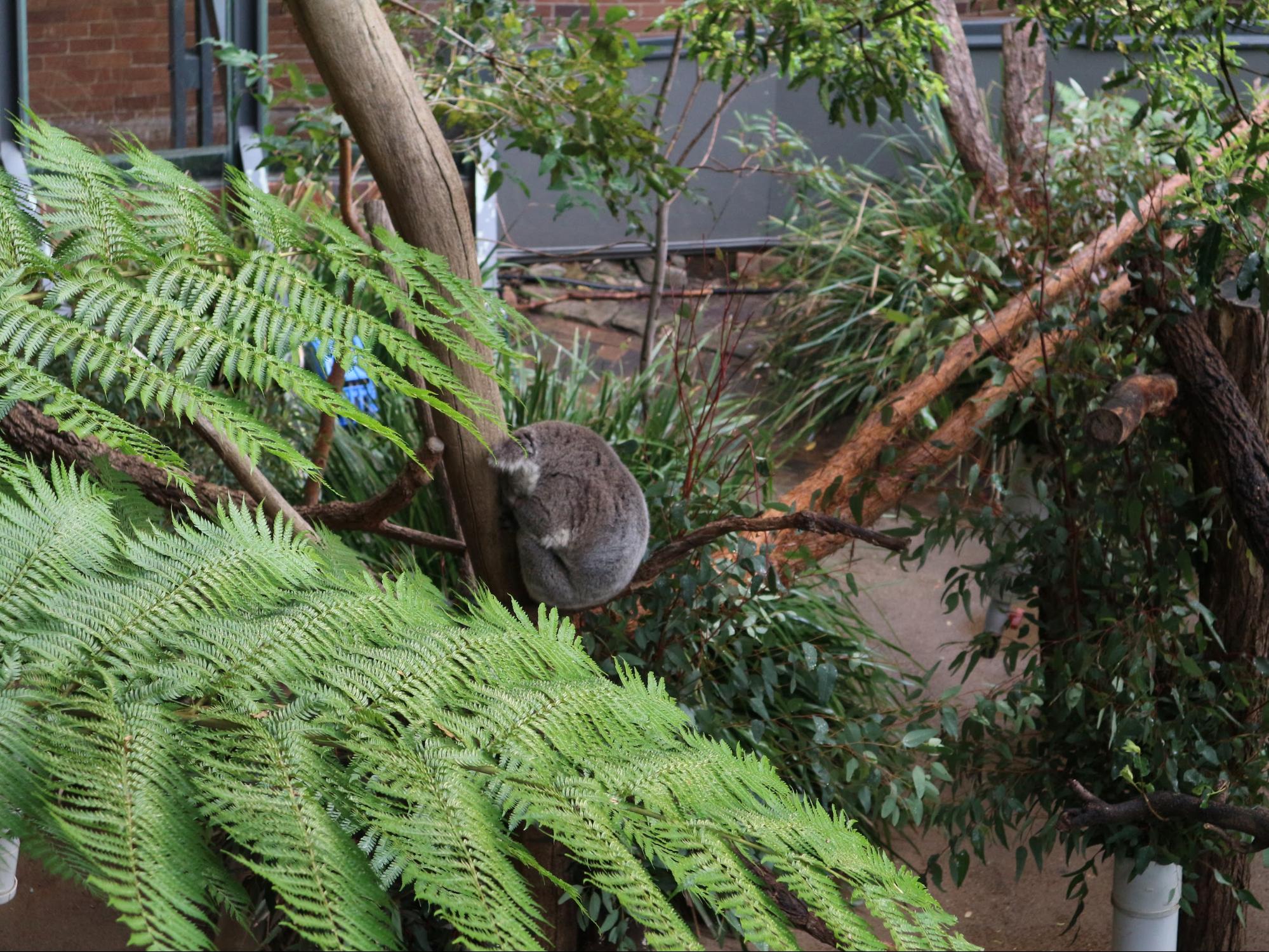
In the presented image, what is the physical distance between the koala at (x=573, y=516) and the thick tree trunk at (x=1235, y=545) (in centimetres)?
132

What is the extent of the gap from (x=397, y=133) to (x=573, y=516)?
1016mm

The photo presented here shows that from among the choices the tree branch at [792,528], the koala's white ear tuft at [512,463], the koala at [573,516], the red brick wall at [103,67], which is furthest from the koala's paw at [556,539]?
the red brick wall at [103,67]

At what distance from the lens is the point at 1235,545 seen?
Result: 2.58 meters

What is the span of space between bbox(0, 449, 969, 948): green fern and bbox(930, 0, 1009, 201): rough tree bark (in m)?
4.54

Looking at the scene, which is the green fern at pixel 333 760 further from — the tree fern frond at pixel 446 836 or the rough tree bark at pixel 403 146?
the rough tree bark at pixel 403 146

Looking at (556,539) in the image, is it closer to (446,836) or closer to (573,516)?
(573,516)

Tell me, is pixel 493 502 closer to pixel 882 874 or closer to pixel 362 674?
pixel 362 674

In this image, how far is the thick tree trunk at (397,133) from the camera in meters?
1.56

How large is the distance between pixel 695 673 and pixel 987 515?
32.4 inches

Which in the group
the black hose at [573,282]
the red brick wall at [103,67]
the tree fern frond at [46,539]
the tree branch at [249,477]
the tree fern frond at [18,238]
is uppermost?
the red brick wall at [103,67]

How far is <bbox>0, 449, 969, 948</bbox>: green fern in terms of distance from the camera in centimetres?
66

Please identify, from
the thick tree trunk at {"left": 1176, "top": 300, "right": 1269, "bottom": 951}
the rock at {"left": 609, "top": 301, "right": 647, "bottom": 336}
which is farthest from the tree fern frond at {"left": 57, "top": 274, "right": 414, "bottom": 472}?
the rock at {"left": 609, "top": 301, "right": 647, "bottom": 336}

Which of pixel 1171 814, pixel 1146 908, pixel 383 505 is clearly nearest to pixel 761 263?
pixel 1146 908

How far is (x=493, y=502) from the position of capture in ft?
6.56
